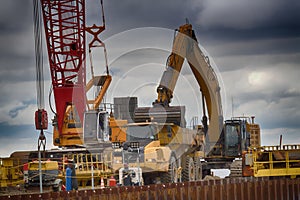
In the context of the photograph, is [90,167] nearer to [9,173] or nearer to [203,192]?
[9,173]

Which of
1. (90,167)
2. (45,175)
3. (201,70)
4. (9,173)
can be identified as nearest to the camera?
(45,175)

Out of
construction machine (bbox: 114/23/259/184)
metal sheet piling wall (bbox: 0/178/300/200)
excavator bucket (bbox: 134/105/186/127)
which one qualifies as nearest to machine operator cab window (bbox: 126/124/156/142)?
construction machine (bbox: 114/23/259/184)

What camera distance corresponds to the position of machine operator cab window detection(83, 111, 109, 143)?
170ft

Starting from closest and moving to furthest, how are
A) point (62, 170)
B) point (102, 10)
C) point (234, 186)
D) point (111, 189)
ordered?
point (111, 189) → point (234, 186) → point (62, 170) → point (102, 10)

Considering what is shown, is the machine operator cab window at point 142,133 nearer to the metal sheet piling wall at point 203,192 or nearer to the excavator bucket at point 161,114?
the excavator bucket at point 161,114

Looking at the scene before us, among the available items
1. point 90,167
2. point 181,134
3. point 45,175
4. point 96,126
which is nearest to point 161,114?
point 181,134

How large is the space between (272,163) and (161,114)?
1078 cm

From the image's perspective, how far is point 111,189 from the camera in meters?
36.1

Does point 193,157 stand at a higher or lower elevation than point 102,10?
lower

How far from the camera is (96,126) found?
51.7 metres

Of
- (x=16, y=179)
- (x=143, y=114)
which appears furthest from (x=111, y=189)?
(x=143, y=114)

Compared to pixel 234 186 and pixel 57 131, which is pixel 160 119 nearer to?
pixel 57 131

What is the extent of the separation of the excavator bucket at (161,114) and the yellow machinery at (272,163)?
24.8ft

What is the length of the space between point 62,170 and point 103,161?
101 inches
